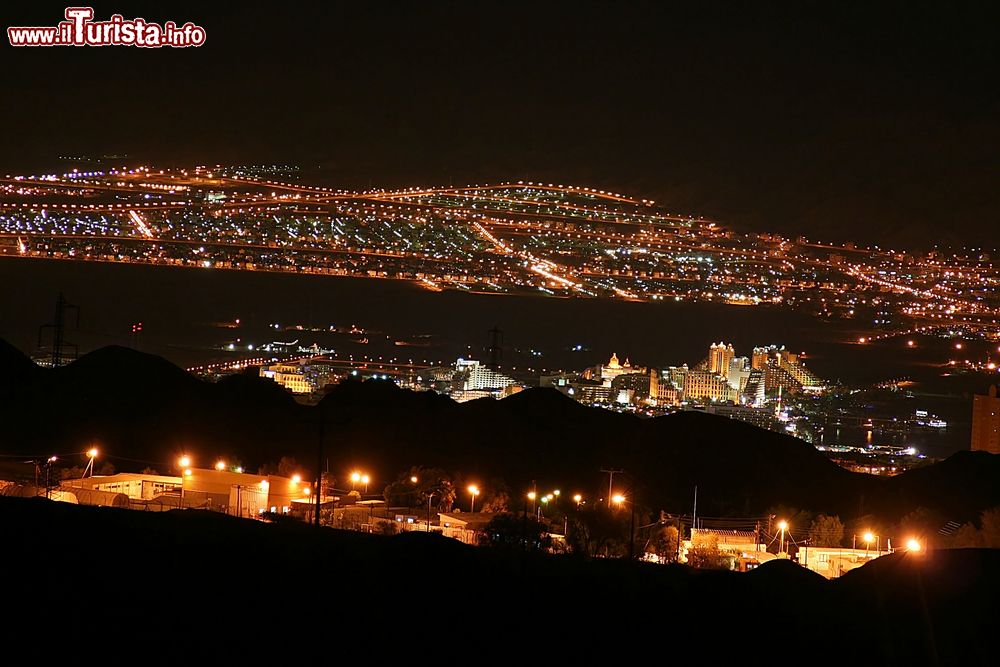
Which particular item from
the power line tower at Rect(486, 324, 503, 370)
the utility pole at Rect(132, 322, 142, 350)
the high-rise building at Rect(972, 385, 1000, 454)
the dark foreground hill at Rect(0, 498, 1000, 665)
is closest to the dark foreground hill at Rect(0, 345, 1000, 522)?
the power line tower at Rect(486, 324, 503, 370)

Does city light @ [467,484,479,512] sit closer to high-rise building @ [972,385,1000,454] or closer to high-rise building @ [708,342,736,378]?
high-rise building @ [972,385,1000,454]

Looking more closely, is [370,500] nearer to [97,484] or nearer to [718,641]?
[97,484]

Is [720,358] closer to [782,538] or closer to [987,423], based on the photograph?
[987,423]

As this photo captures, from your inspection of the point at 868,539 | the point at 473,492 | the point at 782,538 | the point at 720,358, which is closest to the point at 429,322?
the point at 720,358

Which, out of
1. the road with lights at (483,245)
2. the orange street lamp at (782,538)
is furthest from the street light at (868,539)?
the road with lights at (483,245)

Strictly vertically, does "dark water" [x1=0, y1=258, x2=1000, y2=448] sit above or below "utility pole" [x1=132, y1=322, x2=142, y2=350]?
above

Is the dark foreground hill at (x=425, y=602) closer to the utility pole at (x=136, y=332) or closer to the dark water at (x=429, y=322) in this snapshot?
the utility pole at (x=136, y=332)

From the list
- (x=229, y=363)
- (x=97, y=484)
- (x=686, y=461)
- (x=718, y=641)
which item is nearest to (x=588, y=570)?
(x=718, y=641)
